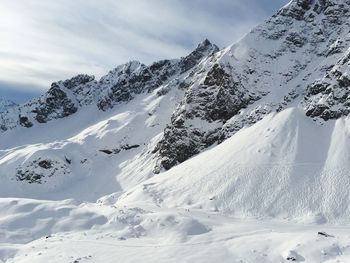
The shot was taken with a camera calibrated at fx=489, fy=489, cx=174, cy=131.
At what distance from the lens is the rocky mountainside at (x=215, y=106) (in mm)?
67000

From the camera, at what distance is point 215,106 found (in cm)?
7400

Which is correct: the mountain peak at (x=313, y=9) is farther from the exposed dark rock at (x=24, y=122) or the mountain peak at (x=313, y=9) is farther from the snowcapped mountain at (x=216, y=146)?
the exposed dark rock at (x=24, y=122)

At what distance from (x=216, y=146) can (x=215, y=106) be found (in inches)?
494

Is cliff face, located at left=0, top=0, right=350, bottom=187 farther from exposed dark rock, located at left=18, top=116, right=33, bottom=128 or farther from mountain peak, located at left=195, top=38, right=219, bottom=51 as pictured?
exposed dark rock, located at left=18, top=116, right=33, bottom=128

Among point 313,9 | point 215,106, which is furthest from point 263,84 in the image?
point 313,9

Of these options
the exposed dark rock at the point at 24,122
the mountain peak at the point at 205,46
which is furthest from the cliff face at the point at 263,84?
the exposed dark rock at the point at 24,122

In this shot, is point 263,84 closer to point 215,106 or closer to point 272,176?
point 215,106

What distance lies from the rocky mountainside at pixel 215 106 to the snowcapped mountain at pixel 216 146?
223 mm

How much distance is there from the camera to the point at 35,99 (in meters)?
153

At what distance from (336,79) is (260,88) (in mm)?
15700

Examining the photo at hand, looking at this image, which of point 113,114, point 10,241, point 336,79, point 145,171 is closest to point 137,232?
point 10,241

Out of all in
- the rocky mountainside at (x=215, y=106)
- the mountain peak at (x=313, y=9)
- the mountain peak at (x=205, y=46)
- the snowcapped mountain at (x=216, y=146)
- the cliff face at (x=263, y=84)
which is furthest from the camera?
the mountain peak at (x=205, y=46)

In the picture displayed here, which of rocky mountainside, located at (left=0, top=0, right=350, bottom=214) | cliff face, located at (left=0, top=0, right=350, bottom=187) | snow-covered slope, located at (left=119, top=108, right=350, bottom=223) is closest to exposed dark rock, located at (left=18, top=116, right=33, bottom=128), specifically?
rocky mountainside, located at (left=0, top=0, right=350, bottom=214)

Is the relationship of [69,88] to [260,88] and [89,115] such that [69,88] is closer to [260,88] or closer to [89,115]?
[89,115]
